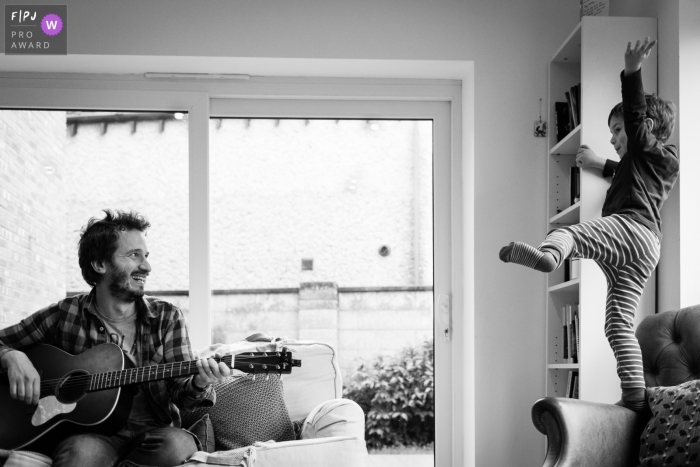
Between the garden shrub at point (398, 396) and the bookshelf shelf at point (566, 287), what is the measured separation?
64 centimetres

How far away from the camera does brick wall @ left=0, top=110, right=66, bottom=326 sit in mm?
3584

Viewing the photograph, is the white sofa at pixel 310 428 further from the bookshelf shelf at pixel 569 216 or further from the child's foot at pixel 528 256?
the bookshelf shelf at pixel 569 216

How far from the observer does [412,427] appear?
3.71 m

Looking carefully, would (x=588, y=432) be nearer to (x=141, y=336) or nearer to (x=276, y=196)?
(x=141, y=336)

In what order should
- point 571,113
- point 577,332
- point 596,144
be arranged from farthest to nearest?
point 571,113, point 577,332, point 596,144

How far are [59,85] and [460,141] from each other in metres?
1.89

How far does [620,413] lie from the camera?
2.44m

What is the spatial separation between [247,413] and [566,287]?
142 centimetres

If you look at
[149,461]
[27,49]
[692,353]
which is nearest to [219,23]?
[27,49]

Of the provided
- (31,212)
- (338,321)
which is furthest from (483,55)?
(31,212)

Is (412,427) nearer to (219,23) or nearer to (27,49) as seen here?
(219,23)

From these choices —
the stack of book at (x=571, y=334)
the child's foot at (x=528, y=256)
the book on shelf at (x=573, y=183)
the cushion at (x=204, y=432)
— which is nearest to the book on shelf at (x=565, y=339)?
the stack of book at (x=571, y=334)

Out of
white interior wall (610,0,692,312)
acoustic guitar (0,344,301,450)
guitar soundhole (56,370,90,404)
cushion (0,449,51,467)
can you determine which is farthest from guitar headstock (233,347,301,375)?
white interior wall (610,0,692,312)

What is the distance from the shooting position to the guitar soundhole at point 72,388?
2.53m
